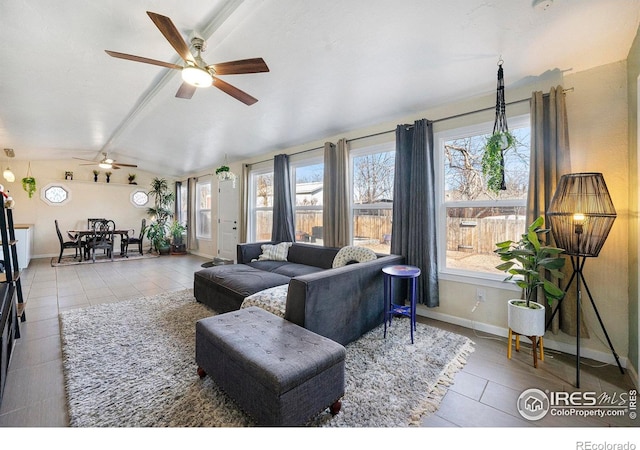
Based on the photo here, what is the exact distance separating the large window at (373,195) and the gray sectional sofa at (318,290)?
0.53 m

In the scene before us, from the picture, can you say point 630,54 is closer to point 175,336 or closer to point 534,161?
point 534,161

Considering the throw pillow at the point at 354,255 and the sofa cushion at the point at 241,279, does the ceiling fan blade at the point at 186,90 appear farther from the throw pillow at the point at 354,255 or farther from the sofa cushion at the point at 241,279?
the throw pillow at the point at 354,255

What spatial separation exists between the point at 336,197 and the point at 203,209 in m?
4.93

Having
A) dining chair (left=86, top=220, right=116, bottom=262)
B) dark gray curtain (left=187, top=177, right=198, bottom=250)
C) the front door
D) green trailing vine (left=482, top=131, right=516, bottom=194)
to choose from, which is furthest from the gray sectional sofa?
dining chair (left=86, top=220, right=116, bottom=262)

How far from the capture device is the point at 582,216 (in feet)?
6.13

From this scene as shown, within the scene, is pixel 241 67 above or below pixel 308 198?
above

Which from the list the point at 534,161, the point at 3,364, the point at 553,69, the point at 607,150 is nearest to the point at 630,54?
the point at 553,69

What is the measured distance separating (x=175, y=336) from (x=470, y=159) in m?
3.49

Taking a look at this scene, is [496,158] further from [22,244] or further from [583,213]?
[22,244]

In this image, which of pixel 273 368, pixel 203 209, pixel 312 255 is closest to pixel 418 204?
pixel 312 255

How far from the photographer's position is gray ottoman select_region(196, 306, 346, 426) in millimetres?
1277

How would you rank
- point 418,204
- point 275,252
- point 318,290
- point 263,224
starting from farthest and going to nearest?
point 263,224
point 275,252
point 418,204
point 318,290

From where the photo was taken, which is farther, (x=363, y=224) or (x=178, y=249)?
(x=178, y=249)

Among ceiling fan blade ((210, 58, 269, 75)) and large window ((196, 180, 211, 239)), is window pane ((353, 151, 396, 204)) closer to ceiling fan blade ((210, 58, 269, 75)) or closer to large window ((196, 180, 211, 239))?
ceiling fan blade ((210, 58, 269, 75))
